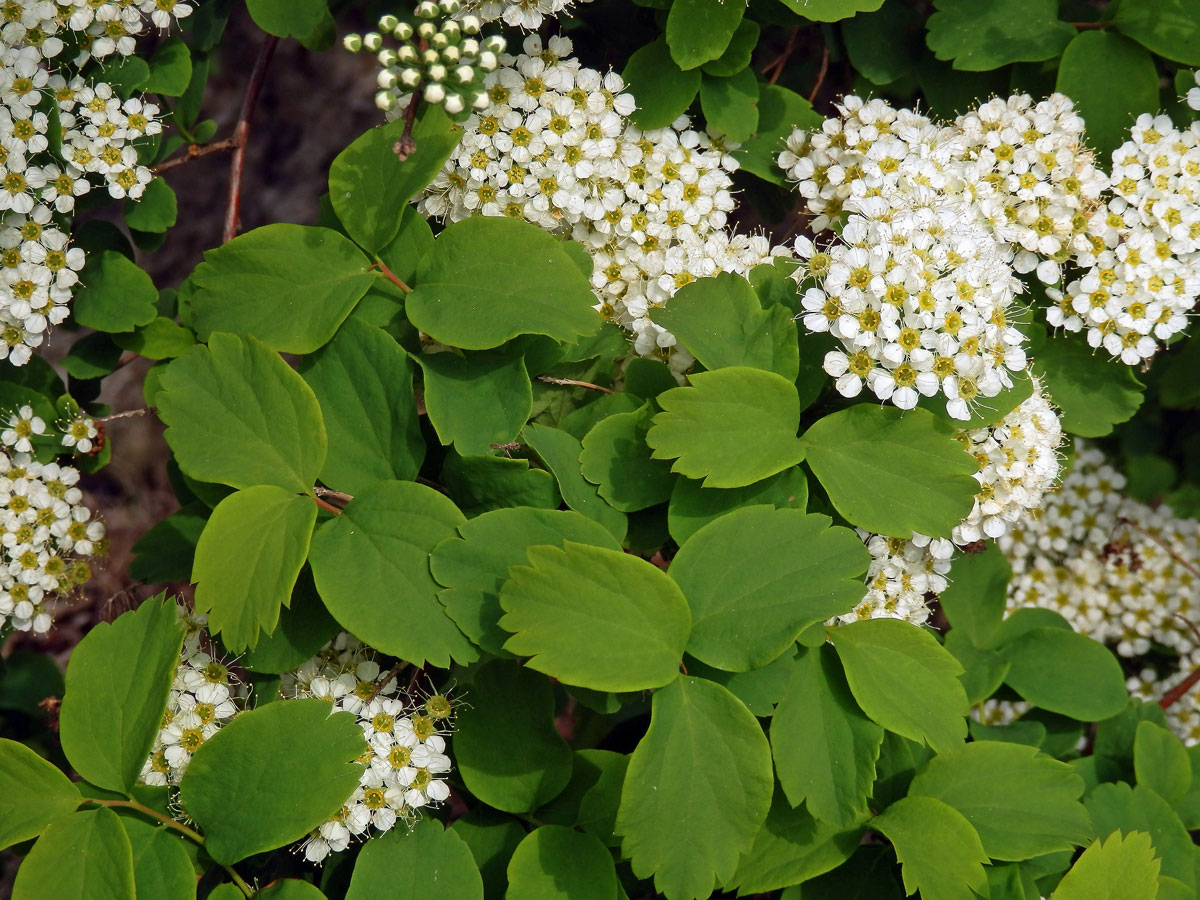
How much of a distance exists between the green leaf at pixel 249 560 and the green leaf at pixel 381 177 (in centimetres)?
62

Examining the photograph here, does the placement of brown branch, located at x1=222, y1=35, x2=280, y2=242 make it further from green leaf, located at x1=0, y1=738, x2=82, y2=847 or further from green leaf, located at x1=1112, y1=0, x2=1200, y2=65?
green leaf, located at x1=1112, y1=0, x2=1200, y2=65

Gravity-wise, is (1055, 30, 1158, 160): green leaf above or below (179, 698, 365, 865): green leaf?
above

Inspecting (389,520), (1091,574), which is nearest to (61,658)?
(389,520)

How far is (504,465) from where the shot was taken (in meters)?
1.91

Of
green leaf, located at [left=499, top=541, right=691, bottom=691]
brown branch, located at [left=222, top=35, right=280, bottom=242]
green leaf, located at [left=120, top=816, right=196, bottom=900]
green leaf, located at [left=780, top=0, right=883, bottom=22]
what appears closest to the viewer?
green leaf, located at [left=499, top=541, right=691, bottom=691]

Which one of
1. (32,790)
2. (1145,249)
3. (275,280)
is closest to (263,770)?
(32,790)

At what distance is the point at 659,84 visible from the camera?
7.91 feet

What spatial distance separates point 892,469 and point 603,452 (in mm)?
588

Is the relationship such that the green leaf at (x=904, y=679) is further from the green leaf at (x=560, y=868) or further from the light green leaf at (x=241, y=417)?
the light green leaf at (x=241, y=417)

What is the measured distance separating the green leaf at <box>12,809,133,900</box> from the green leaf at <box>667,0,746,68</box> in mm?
2027

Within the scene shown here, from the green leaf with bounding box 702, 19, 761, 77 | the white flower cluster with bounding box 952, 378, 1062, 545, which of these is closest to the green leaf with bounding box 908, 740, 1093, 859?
the white flower cluster with bounding box 952, 378, 1062, 545

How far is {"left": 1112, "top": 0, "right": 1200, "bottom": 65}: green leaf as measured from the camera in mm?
2350

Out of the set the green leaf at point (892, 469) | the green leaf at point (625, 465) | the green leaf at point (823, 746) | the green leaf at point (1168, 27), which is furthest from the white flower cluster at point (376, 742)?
the green leaf at point (1168, 27)

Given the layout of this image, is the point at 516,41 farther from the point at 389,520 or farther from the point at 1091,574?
the point at 1091,574
